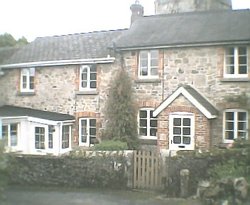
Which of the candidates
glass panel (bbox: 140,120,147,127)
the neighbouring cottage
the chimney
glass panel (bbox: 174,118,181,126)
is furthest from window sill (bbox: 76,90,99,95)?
the chimney

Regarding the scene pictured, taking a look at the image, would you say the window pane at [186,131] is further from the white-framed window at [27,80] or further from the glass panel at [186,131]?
the white-framed window at [27,80]

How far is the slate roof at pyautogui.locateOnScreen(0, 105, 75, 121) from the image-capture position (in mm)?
23714

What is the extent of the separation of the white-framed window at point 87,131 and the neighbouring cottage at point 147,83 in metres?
0.06

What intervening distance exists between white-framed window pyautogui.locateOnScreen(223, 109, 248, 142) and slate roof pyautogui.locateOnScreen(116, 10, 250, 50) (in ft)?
11.4

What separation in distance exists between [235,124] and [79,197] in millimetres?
9310

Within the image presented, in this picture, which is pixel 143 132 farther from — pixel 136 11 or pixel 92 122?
pixel 136 11

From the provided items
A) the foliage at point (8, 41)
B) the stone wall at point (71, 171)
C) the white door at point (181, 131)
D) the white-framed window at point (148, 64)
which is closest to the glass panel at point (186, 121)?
the white door at point (181, 131)

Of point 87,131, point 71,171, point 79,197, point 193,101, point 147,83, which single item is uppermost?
point 147,83

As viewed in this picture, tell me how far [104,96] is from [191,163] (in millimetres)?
9787

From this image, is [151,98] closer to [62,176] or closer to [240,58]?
[240,58]

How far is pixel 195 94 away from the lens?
70.5ft

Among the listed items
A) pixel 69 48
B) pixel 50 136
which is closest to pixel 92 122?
pixel 50 136

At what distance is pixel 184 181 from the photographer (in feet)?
49.8

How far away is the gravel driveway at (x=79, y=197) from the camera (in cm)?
1433
